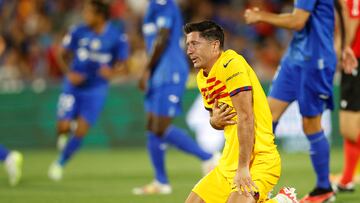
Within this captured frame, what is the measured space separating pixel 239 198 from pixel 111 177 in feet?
19.6

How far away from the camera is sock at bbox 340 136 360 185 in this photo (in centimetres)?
928

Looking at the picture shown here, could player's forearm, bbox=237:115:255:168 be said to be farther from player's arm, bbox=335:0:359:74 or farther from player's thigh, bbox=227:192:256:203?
player's arm, bbox=335:0:359:74

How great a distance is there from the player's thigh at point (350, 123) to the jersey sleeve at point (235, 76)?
3489 millimetres

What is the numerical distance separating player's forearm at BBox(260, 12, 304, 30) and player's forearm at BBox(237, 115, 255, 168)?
1982mm

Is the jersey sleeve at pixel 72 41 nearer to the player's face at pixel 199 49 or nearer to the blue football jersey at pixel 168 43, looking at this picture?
the blue football jersey at pixel 168 43

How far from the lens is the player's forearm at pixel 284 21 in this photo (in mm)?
7735

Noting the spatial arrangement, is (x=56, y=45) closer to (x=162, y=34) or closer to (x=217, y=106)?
(x=162, y=34)

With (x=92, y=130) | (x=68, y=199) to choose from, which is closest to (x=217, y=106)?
(x=68, y=199)

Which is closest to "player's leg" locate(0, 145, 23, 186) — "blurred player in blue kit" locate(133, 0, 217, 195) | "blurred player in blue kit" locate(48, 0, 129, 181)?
"blurred player in blue kit" locate(48, 0, 129, 181)

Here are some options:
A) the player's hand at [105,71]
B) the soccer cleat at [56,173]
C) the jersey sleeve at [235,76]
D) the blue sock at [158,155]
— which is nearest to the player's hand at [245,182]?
the jersey sleeve at [235,76]

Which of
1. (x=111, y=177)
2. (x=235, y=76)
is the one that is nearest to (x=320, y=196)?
(x=235, y=76)

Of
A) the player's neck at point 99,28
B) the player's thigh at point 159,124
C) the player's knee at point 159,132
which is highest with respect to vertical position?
the player's neck at point 99,28

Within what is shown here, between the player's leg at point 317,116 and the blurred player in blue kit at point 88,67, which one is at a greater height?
the player's leg at point 317,116

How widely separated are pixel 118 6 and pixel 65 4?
49.8 inches
